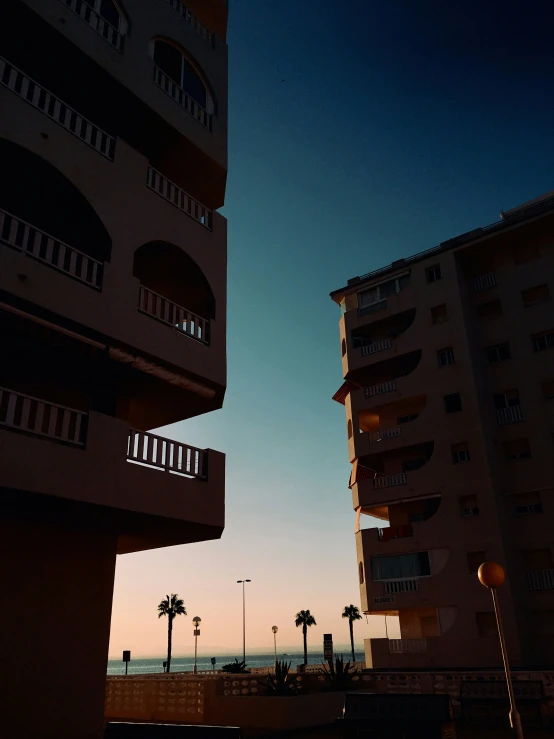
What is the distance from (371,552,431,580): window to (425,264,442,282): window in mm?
16664

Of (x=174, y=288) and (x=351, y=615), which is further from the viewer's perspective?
(x=351, y=615)

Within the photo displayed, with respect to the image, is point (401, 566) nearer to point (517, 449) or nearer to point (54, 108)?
point (517, 449)

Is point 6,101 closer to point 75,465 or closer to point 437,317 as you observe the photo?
point 75,465

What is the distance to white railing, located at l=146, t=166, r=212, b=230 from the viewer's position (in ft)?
52.2

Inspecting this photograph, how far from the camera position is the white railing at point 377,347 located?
119 feet

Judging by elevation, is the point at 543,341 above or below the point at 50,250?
above

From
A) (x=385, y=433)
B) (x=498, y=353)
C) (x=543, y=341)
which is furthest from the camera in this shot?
(x=385, y=433)

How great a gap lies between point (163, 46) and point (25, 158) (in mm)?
7231

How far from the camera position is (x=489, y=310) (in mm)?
35531

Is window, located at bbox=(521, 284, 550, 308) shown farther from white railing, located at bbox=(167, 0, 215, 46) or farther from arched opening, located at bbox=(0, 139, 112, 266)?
arched opening, located at bbox=(0, 139, 112, 266)

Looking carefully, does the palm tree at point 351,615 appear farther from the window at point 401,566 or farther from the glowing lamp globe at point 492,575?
the glowing lamp globe at point 492,575

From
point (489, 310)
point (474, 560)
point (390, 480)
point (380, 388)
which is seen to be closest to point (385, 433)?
point (390, 480)

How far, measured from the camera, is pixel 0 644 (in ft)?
36.1

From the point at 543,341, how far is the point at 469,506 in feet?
33.7
